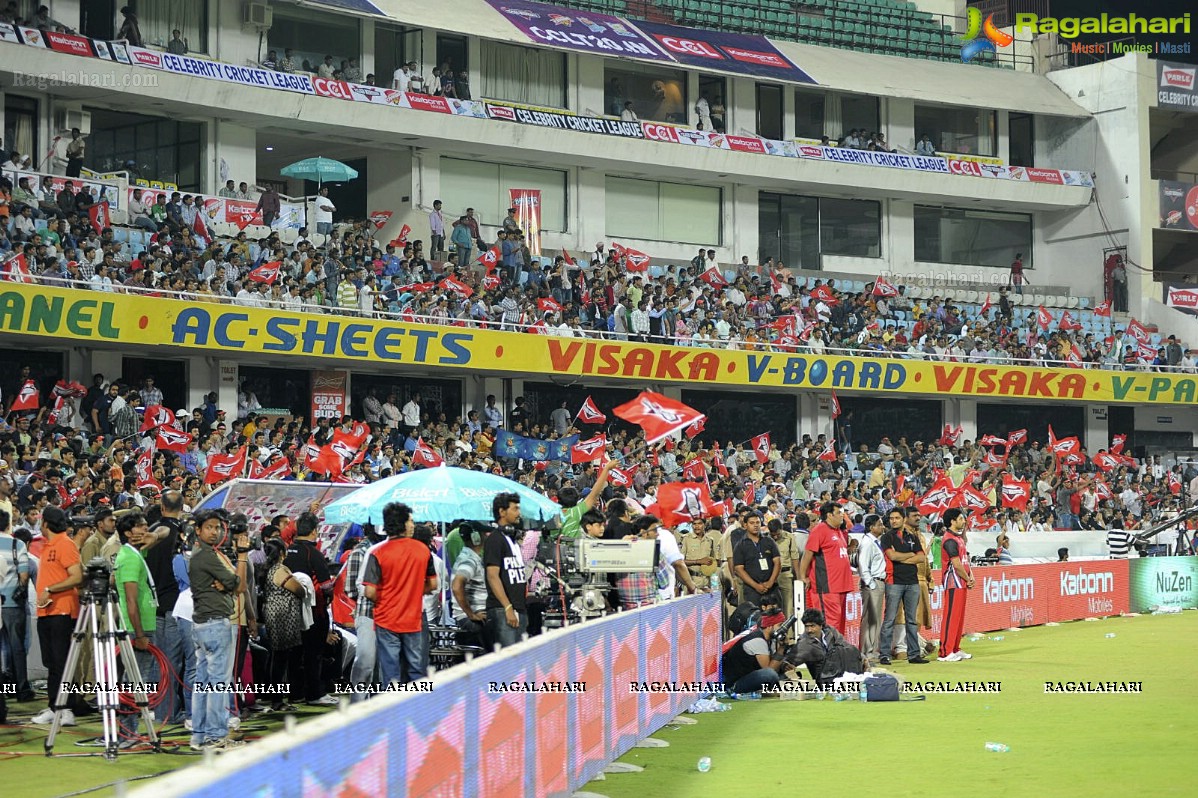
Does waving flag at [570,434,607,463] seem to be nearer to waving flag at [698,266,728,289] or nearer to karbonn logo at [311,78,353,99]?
waving flag at [698,266,728,289]

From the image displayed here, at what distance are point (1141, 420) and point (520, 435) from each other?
23.2m

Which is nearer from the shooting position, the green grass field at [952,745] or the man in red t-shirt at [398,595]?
the green grass field at [952,745]

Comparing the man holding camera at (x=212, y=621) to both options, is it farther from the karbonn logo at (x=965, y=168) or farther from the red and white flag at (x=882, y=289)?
the karbonn logo at (x=965, y=168)

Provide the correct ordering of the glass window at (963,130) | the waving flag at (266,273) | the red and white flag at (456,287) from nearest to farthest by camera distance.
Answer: the waving flag at (266,273) → the red and white flag at (456,287) → the glass window at (963,130)

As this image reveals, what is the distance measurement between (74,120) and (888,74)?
22900 millimetres

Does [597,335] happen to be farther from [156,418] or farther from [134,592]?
[134,592]

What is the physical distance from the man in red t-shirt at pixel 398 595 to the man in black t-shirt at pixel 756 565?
5498mm

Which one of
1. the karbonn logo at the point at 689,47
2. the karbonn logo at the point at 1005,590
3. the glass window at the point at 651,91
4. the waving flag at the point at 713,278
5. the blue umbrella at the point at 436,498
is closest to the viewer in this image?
the blue umbrella at the point at 436,498

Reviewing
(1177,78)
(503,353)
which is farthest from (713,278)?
(1177,78)

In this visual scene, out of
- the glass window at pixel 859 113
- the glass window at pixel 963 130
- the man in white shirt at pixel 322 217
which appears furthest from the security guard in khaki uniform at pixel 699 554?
the glass window at pixel 963 130

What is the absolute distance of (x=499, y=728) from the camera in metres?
7.86

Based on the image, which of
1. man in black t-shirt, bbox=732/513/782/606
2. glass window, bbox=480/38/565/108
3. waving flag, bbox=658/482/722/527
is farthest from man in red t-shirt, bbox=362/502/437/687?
glass window, bbox=480/38/565/108

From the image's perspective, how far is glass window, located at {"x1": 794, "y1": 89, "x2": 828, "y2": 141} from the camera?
148 ft

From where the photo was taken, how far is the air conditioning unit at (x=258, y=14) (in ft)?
111
